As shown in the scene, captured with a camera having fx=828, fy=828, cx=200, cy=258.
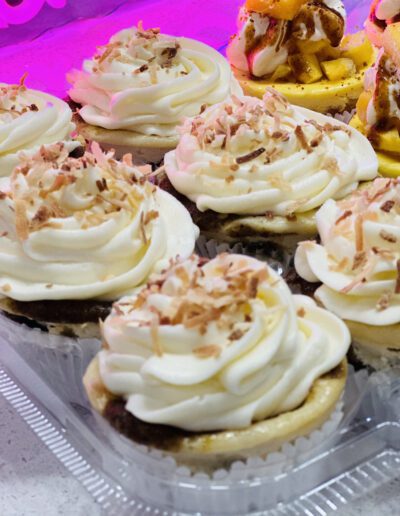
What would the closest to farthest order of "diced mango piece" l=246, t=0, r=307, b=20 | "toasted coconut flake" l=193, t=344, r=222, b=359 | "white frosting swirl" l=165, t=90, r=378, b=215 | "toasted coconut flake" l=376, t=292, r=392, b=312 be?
"toasted coconut flake" l=193, t=344, r=222, b=359 → "toasted coconut flake" l=376, t=292, r=392, b=312 → "white frosting swirl" l=165, t=90, r=378, b=215 → "diced mango piece" l=246, t=0, r=307, b=20

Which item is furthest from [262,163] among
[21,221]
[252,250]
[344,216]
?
[21,221]

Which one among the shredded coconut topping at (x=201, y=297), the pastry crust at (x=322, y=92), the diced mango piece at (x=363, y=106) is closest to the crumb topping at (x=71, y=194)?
the shredded coconut topping at (x=201, y=297)

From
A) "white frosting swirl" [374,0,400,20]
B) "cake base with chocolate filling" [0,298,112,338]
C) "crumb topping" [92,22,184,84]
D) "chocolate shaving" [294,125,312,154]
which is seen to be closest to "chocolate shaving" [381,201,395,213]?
"chocolate shaving" [294,125,312,154]

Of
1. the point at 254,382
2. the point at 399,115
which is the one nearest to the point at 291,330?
the point at 254,382

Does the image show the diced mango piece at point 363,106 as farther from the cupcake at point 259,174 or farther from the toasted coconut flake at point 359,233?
the toasted coconut flake at point 359,233

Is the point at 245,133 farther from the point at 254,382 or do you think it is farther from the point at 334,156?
the point at 254,382

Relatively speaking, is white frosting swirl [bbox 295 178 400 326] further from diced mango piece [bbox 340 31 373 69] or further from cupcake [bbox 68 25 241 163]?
diced mango piece [bbox 340 31 373 69]
